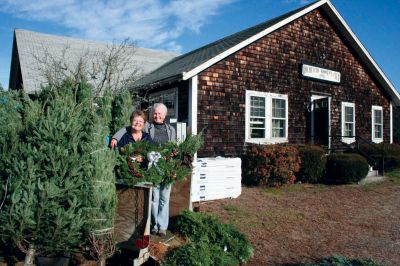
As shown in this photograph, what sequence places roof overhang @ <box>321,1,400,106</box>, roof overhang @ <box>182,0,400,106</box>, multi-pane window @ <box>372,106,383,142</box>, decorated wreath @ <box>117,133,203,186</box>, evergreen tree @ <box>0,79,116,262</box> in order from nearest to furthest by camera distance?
1. evergreen tree @ <box>0,79,116,262</box>
2. decorated wreath @ <box>117,133,203,186</box>
3. roof overhang @ <box>182,0,400,106</box>
4. roof overhang @ <box>321,1,400,106</box>
5. multi-pane window @ <box>372,106,383,142</box>

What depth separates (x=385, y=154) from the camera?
45.4ft

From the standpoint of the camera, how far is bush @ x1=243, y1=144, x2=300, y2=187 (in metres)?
9.98

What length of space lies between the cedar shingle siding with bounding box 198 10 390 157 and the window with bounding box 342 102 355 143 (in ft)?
0.87

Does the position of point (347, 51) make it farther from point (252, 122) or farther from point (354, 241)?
point (354, 241)

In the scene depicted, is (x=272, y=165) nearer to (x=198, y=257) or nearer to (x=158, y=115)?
(x=158, y=115)

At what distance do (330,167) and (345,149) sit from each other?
3662 millimetres

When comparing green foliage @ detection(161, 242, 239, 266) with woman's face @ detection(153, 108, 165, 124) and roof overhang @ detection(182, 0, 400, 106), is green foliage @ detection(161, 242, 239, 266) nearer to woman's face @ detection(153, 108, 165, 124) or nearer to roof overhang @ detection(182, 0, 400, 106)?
woman's face @ detection(153, 108, 165, 124)

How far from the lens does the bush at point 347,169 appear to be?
11.1 m

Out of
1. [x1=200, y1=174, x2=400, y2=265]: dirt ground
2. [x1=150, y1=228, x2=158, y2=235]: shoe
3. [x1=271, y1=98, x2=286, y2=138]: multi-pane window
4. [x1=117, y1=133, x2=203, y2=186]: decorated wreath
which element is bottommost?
[x1=200, y1=174, x2=400, y2=265]: dirt ground

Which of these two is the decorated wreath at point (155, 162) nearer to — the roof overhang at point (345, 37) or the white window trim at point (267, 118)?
the roof overhang at point (345, 37)

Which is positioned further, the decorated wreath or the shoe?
the shoe

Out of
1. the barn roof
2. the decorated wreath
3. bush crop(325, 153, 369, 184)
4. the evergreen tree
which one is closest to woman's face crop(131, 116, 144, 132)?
the decorated wreath

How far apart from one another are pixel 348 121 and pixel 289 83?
169 inches

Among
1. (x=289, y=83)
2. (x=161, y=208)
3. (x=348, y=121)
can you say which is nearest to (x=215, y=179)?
(x=161, y=208)
